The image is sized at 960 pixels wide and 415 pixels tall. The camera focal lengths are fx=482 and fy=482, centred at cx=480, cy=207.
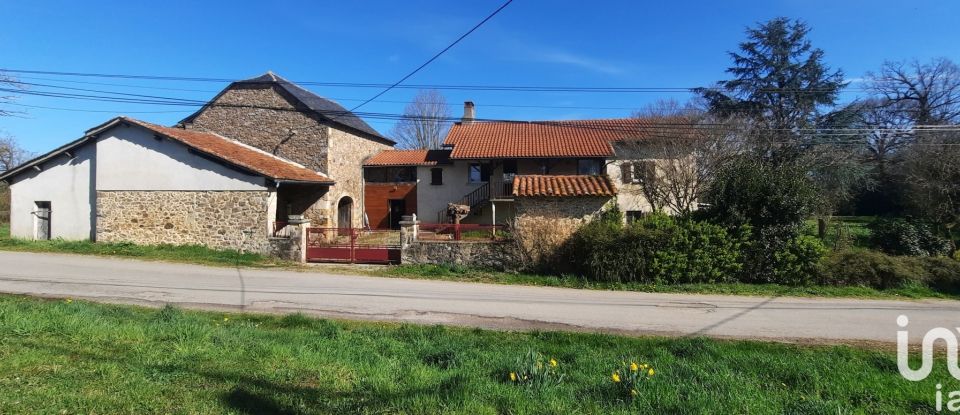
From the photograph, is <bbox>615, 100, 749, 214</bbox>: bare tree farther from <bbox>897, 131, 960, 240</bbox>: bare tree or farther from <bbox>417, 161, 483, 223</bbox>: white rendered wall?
<bbox>417, 161, 483, 223</bbox>: white rendered wall

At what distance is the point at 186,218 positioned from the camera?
18.3 m

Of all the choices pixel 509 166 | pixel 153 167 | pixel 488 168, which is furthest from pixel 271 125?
pixel 509 166

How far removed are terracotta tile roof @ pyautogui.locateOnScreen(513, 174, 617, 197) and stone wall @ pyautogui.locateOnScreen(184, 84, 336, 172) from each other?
484 inches

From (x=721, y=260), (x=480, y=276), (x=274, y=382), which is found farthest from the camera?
(x=480, y=276)

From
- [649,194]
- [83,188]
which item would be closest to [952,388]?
[649,194]

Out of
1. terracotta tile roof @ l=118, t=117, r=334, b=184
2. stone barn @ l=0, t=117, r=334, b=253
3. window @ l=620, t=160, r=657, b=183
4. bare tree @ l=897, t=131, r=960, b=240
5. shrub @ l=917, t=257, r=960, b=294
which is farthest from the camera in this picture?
window @ l=620, t=160, r=657, b=183

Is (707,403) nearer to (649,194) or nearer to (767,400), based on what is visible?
(767,400)


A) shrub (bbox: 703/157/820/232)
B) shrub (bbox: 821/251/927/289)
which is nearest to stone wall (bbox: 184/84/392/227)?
shrub (bbox: 703/157/820/232)

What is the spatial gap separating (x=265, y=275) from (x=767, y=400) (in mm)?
12747

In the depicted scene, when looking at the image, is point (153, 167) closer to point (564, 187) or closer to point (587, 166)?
point (564, 187)

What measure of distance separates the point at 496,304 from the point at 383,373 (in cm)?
566

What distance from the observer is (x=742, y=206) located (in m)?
13.2

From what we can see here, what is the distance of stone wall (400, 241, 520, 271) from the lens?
14.7m

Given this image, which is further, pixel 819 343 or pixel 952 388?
pixel 819 343
